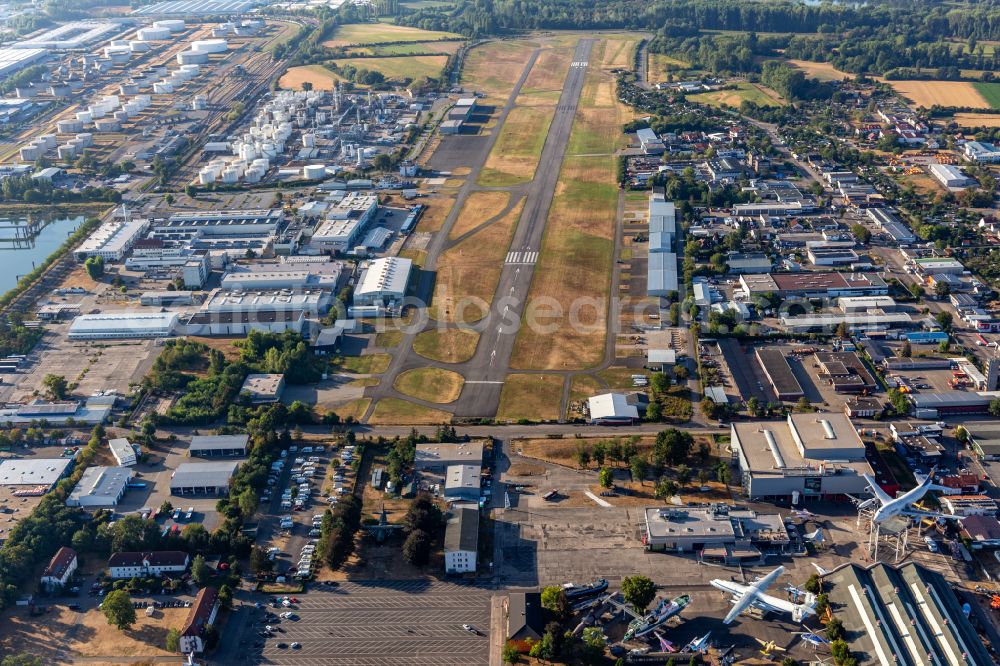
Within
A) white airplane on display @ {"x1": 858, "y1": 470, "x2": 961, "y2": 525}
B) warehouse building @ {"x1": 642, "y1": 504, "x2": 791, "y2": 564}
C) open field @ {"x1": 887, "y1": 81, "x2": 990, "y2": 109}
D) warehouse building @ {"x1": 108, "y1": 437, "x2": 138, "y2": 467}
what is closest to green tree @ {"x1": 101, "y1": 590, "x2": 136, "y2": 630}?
warehouse building @ {"x1": 108, "y1": 437, "x2": 138, "y2": 467}

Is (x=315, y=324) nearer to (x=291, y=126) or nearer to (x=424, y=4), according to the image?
(x=291, y=126)

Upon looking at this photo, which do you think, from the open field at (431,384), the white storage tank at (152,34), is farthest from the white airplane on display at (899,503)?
the white storage tank at (152,34)

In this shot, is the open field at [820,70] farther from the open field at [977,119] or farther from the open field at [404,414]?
the open field at [404,414]

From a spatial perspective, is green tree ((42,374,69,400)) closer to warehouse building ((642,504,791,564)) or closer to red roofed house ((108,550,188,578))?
red roofed house ((108,550,188,578))

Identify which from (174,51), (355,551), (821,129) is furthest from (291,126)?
(355,551)

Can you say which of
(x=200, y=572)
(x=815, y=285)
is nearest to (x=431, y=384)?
(x=200, y=572)
